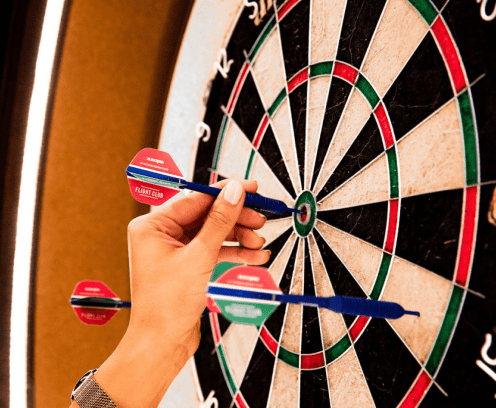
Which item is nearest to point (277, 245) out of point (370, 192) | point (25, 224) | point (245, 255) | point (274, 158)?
point (245, 255)

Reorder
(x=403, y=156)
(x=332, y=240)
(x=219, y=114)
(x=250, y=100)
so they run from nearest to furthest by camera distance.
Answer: (x=403, y=156)
(x=332, y=240)
(x=250, y=100)
(x=219, y=114)

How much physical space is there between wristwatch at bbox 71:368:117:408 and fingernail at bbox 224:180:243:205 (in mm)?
450

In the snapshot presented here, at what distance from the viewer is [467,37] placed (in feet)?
1.90

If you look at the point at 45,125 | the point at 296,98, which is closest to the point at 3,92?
the point at 45,125

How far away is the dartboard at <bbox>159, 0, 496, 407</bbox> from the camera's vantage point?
1.84 ft

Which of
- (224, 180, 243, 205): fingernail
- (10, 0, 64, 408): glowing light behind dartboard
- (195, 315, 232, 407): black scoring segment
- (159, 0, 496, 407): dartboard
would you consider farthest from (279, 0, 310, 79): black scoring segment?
(10, 0, 64, 408): glowing light behind dartboard

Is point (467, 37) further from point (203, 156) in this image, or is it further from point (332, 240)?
point (203, 156)

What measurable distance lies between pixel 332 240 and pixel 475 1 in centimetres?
43

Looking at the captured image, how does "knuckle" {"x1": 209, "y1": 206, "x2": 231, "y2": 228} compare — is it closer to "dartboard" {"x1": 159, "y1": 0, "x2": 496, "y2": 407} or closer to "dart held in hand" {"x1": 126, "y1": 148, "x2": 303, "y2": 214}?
"dart held in hand" {"x1": 126, "y1": 148, "x2": 303, "y2": 214}

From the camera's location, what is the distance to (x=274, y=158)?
3.31 feet

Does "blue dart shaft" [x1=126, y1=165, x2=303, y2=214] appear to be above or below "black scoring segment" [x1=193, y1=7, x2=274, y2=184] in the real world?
below

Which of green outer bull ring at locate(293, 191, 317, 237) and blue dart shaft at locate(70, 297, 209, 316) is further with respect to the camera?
blue dart shaft at locate(70, 297, 209, 316)

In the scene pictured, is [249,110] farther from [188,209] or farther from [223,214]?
[223,214]

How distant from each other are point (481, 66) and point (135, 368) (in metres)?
0.77
